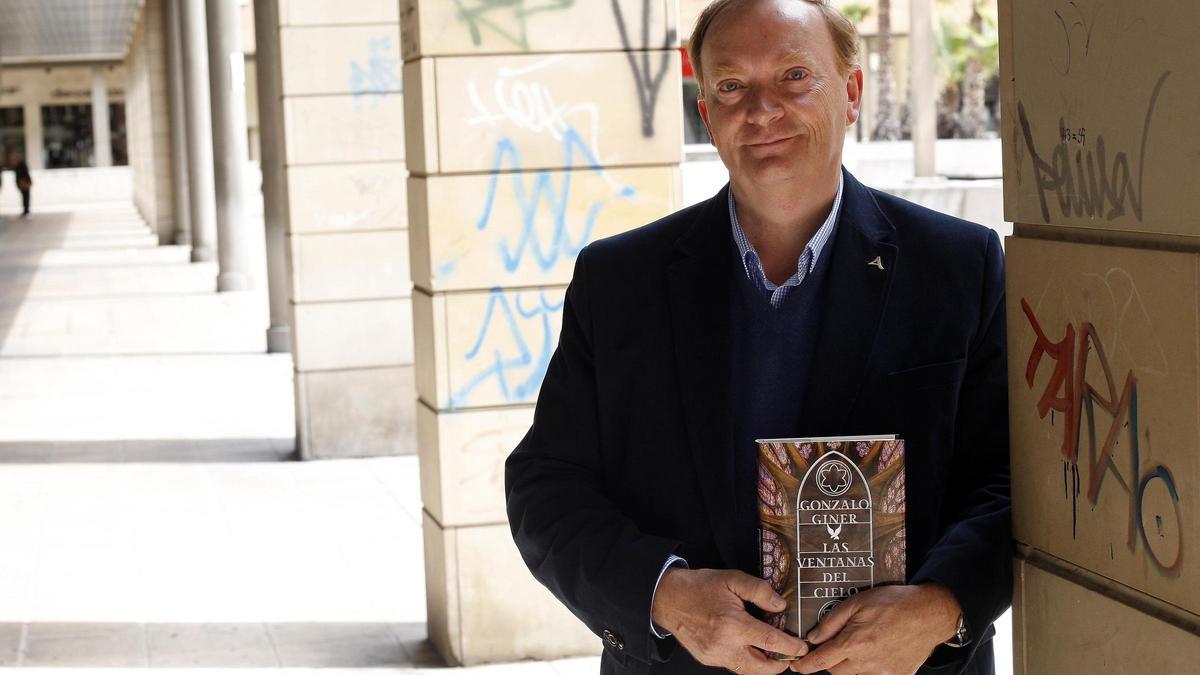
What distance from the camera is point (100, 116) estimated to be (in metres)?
60.6

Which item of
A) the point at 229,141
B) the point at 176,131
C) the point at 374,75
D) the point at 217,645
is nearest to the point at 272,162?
the point at 374,75

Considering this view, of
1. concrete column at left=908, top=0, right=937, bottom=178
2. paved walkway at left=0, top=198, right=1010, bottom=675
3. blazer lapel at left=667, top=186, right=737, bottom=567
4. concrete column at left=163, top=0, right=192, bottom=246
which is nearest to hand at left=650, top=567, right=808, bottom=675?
blazer lapel at left=667, top=186, right=737, bottom=567

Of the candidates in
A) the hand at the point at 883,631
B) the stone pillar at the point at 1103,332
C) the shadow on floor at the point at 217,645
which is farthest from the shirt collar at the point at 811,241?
the shadow on floor at the point at 217,645

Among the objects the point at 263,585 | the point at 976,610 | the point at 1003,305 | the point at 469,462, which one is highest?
the point at 1003,305

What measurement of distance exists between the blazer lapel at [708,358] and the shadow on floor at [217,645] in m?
3.81

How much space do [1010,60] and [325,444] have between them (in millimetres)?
8523

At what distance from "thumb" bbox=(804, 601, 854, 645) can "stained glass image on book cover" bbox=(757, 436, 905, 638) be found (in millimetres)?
15

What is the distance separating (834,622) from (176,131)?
2853 cm

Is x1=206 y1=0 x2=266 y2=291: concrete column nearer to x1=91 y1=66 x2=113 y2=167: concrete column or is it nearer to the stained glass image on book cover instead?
the stained glass image on book cover

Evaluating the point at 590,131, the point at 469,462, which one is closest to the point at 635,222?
the point at 590,131

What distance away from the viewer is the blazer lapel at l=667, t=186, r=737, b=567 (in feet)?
7.09

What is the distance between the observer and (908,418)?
6.91 ft

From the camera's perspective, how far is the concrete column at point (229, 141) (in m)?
18.5

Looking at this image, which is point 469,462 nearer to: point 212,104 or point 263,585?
point 263,585
